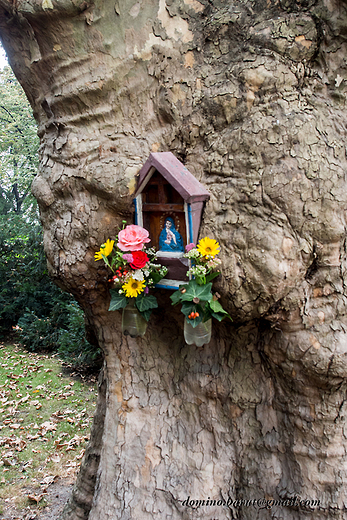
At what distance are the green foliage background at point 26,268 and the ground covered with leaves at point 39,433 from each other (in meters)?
0.60

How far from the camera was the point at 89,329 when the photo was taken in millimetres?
3783

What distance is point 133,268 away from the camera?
98.3 inches

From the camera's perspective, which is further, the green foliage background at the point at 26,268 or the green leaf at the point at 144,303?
the green foliage background at the point at 26,268

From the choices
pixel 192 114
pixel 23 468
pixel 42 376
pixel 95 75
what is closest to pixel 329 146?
pixel 192 114

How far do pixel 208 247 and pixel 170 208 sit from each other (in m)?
0.41

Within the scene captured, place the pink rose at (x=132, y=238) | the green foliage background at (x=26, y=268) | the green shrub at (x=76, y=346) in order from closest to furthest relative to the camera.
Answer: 1. the pink rose at (x=132, y=238)
2. the green shrub at (x=76, y=346)
3. the green foliage background at (x=26, y=268)

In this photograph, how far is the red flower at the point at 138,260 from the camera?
2.46 meters

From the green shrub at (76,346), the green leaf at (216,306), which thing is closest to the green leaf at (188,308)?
the green leaf at (216,306)

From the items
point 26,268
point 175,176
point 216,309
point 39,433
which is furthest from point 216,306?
point 26,268

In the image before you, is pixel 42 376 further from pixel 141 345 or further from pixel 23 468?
pixel 141 345

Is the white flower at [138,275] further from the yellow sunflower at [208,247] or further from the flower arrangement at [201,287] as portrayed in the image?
the yellow sunflower at [208,247]

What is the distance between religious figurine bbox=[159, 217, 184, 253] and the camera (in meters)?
2.55

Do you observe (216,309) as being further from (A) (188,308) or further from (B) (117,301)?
(B) (117,301)

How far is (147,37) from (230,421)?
9.49ft
